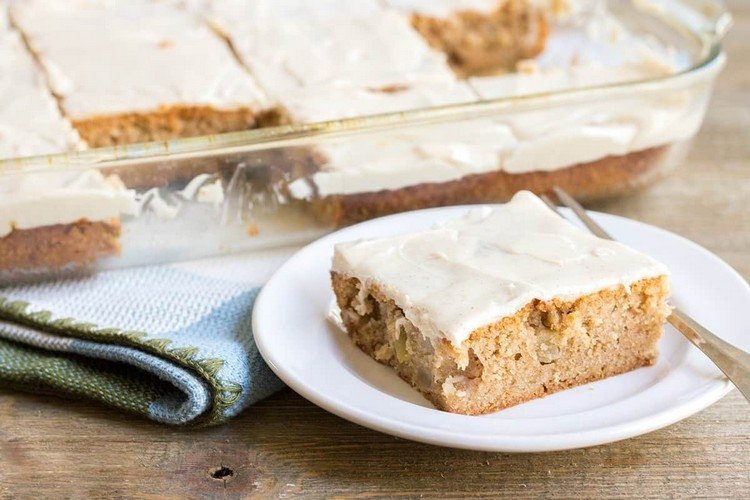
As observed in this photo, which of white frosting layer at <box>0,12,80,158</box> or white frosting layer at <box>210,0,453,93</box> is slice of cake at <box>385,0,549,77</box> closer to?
white frosting layer at <box>210,0,453,93</box>

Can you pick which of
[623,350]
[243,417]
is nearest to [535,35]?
[623,350]

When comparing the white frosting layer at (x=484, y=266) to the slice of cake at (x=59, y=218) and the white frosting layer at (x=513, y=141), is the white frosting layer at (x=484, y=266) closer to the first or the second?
the white frosting layer at (x=513, y=141)

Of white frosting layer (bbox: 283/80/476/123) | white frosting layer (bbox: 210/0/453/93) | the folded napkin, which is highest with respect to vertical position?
white frosting layer (bbox: 283/80/476/123)

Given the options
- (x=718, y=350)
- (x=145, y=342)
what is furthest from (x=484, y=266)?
(x=145, y=342)

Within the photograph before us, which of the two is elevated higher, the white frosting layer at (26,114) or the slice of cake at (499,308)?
the slice of cake at (499,308)

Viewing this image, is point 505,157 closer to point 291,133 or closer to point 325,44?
point 291,133

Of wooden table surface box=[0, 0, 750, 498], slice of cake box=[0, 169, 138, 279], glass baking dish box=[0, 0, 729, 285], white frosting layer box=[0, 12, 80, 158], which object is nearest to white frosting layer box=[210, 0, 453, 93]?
glass baking dish box=[0, 0, 729, 285]

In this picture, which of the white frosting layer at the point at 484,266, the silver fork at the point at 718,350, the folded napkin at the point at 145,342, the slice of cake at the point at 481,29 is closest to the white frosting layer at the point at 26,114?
the folded napkin at the point at 145,342

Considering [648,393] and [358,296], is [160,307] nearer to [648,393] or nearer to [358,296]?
[358,296]
